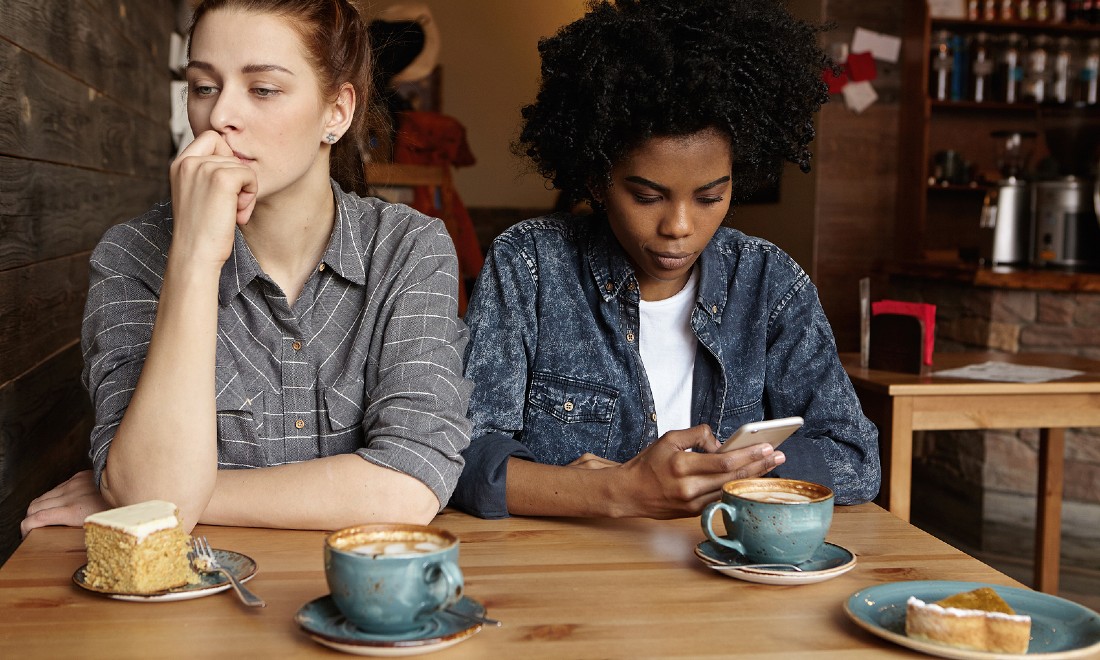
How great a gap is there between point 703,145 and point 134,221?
0.84m

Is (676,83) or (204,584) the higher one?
(676,83)

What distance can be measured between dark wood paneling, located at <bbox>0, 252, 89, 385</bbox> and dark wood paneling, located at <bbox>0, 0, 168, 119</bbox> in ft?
1.35

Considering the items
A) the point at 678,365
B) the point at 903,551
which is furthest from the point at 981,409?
the point at 903,551

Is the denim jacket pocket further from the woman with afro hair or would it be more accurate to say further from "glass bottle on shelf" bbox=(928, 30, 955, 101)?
"glass bottle on shelf" bbox=(928, 30, 955, 101)

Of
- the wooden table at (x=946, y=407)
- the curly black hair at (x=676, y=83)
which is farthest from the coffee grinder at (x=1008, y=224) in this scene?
the curly black hair at (x=676, y=83)

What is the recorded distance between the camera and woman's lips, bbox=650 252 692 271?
159 cm

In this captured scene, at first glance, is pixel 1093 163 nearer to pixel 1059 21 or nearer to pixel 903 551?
pixel 1059 21

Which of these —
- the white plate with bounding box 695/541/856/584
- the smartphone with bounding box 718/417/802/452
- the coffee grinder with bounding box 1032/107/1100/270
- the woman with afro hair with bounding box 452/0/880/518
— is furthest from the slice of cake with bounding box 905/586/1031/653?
the coffee grinder with bounding box 1032/107/1100/270

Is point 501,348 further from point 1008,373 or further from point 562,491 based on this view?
point 1008,373

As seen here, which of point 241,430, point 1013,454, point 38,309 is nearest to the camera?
point 241,430

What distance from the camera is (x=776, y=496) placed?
1108 millimetres

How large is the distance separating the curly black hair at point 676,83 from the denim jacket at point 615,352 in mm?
165

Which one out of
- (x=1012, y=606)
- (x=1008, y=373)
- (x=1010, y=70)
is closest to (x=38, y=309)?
(x=1012, y=606)

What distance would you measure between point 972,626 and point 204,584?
2.24ft
